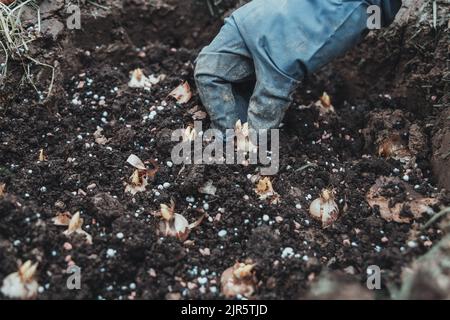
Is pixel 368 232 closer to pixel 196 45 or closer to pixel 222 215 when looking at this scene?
pixel 222 215

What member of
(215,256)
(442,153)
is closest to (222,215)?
(215,256)

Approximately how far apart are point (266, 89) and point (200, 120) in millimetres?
275

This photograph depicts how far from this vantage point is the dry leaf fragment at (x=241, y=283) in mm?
1590

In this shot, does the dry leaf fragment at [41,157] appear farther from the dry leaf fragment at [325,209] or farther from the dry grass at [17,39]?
the dry leaf fragment at [325,209]

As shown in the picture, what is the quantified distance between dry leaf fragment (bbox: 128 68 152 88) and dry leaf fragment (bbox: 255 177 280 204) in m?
0.67

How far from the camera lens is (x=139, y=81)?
226 centimetres

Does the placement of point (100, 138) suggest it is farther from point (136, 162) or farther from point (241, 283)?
point (241, 283)

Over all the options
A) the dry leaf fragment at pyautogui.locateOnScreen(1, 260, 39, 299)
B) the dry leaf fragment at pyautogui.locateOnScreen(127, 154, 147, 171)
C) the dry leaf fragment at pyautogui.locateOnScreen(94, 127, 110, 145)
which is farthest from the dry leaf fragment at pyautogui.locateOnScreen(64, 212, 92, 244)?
the dry leaf fragment at pyautogui.locateOnScreen(94, 127, 110, 145)

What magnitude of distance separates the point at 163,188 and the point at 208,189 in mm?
150

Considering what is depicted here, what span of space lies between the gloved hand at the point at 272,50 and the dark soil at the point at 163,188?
0.12 metres

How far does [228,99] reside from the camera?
2041 mm

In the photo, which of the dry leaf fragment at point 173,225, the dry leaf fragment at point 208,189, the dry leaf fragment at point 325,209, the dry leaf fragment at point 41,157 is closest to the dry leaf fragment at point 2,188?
the dry leaf fragment at point 41,157

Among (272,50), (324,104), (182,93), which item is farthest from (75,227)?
(324,104)
